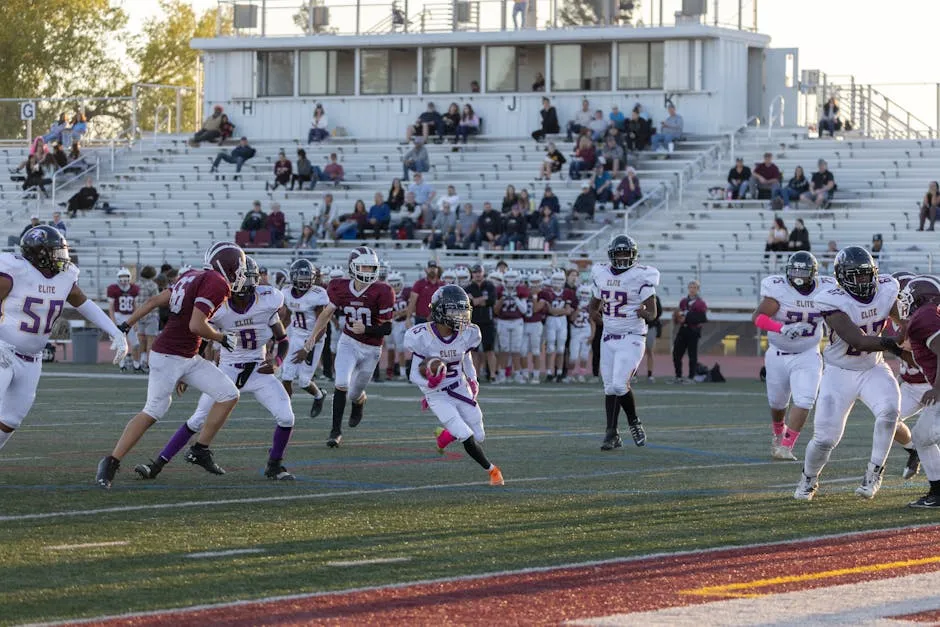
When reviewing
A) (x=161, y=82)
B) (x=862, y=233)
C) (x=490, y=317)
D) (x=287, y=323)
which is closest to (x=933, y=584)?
(x=287, y=323)

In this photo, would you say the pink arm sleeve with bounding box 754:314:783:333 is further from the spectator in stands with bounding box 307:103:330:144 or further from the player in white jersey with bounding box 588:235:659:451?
the spectator in stands with bounding box 307:103:330:144

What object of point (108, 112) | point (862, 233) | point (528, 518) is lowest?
point (528, 518)

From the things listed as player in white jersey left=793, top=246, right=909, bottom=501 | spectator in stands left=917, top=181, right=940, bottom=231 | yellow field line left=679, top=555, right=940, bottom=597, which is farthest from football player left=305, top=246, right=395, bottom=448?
spectator in stands left=917, top=181, right=940, bottom=231

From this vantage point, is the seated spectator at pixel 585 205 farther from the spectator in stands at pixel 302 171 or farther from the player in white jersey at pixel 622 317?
the player in white jersey at pixel 622 317

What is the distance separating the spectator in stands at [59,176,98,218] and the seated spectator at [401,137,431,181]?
→ 6470 millimetres

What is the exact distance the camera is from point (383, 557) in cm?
801

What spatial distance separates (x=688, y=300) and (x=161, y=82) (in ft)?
117

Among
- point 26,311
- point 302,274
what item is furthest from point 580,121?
point 26,311

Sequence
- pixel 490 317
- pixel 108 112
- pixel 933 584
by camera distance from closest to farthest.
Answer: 1. pixel 933 584
2. pixel 490 317
3. pixel 108 112

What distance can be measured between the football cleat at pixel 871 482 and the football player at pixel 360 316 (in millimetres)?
4840

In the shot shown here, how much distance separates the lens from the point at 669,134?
3284 cm

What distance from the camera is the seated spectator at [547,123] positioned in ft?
111

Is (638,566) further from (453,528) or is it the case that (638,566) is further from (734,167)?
(734,167)

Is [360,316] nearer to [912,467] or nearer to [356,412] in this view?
[356,412]
